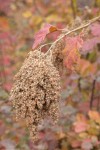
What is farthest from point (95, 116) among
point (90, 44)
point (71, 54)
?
point (71, 54)

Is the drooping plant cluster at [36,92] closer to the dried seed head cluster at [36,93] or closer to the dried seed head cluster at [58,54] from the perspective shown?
the dried seed head cluster at [36,93]

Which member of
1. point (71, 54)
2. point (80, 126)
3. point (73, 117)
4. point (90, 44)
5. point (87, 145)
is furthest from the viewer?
point (73, 117)

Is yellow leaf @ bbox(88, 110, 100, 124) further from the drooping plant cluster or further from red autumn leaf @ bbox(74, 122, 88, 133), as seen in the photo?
the drooping plant cluster

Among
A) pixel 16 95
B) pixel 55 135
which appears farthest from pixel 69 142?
pixel 16 95

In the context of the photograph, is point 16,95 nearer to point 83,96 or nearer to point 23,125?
point 23,125

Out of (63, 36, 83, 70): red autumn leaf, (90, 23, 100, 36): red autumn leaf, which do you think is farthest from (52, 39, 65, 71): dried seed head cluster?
(90, 23, 100, 36): red autumn leaf

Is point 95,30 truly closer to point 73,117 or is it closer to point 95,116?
point 95,116
